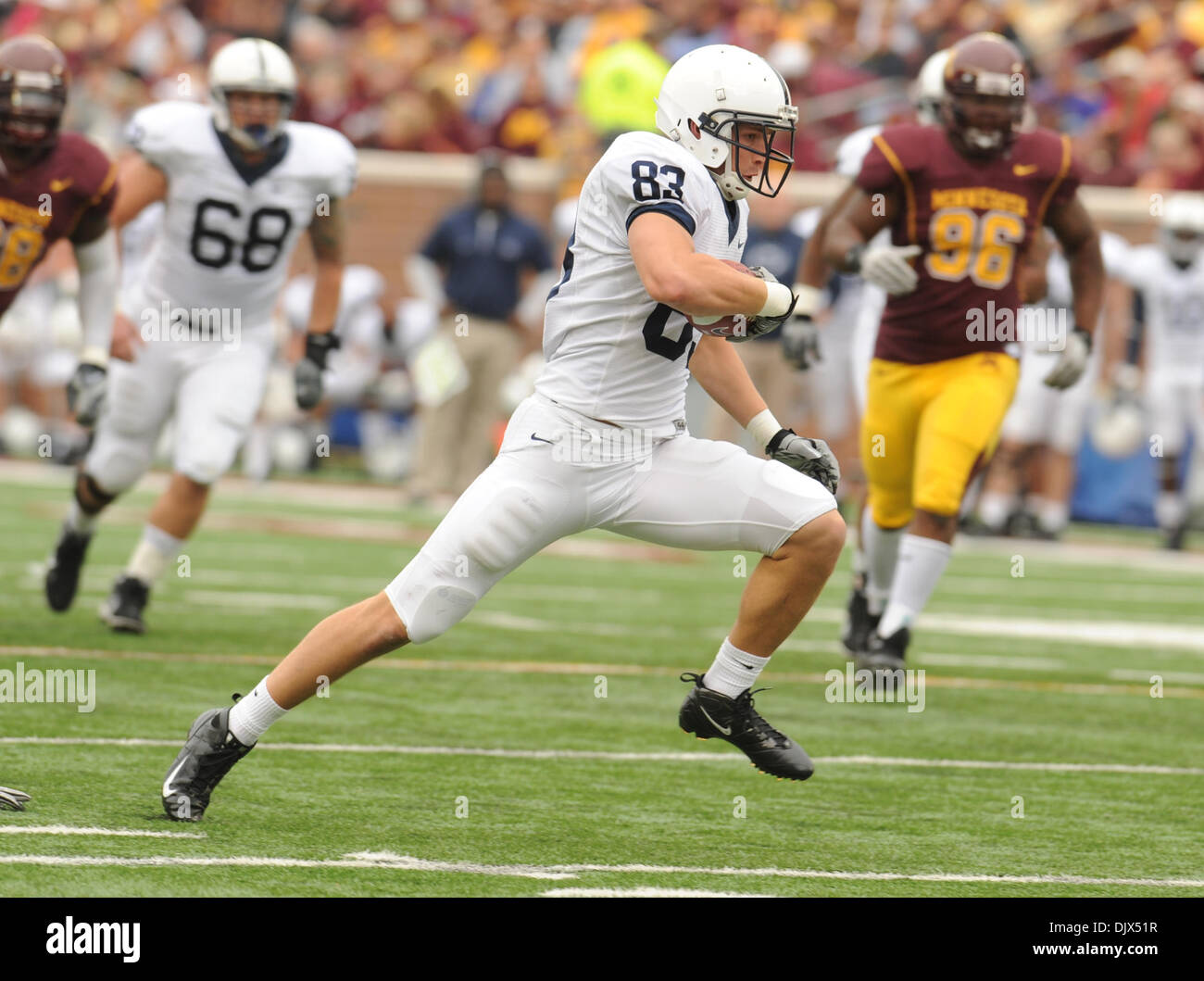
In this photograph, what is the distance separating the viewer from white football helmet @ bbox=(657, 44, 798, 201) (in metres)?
4.55

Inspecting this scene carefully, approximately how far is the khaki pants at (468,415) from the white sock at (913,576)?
6.67 metres

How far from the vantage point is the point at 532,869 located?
160 inches

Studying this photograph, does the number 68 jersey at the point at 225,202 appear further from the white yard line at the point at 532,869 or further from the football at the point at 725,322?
the white yard line at the point at 532,869

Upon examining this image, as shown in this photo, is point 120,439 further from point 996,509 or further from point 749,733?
point 996,509

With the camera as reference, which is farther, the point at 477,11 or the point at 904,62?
the point at 477,11

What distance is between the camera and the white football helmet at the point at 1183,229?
12.8m

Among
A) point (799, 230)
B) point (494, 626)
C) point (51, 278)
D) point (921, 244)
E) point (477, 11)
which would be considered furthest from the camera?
point (477, 11)

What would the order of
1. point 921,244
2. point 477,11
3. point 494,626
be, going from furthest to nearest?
point 477,11 < point 494,626 < point 921,244

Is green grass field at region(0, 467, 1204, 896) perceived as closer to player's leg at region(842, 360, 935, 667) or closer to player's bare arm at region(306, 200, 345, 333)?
player's leg at region(842, 360, 935, 667)

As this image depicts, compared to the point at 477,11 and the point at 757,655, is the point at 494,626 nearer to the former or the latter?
the point at 757,655
